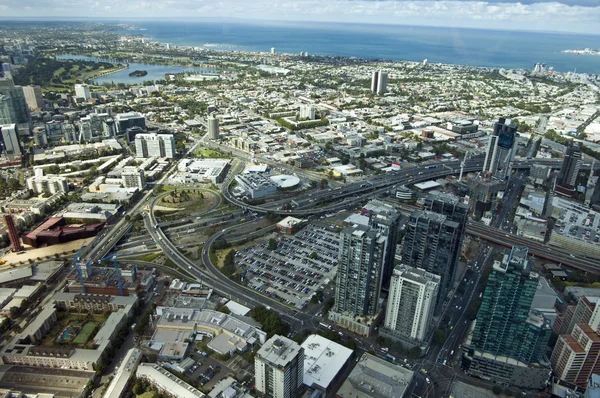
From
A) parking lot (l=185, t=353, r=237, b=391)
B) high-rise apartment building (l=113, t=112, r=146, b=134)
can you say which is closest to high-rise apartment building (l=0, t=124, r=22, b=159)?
high-rise apartment building (l=113, t=112, r=146, b=134)

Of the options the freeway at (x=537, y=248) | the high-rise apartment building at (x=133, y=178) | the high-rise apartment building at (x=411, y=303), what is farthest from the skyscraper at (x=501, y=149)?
the high-rise apartment building at (x=133, y=178)

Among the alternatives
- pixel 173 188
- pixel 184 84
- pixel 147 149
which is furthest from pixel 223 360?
pixel 184 84

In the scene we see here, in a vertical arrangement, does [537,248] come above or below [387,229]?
below

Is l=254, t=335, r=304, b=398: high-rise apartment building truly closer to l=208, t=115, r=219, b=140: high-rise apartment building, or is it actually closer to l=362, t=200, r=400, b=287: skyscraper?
l=362, t=200, r=400, b=287: skyscraper

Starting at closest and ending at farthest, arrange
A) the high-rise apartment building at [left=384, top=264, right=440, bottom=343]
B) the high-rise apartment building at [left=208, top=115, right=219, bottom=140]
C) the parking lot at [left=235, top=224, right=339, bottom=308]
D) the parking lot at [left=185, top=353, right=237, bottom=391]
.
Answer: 1. the parking lot at [left=185, top=353, right=237, bottom=391]
2. the high-rise apartment building at [left=384, top=264, right=440, bottom=343]
3. the parking lot at [left=235, top=224, right=339, bottom=308]
4. the high-rise apartment building at [left=208, top=115, right=219, bottom=140]

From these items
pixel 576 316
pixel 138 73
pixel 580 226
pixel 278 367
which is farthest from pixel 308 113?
pixel 138 73

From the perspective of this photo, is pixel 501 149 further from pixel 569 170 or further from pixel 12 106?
pixel 12 106
